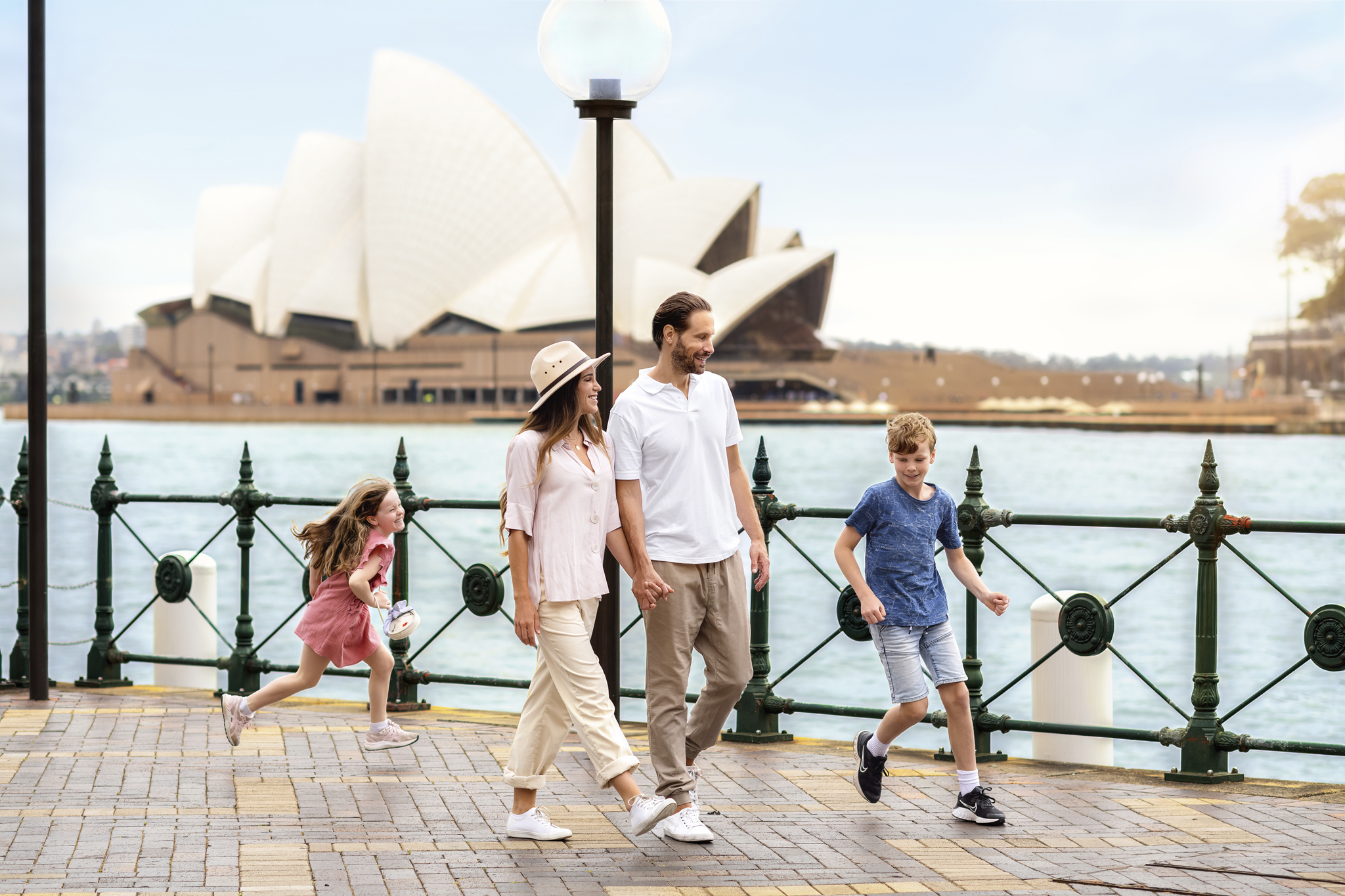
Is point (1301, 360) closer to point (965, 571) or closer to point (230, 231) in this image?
point (230, 231)

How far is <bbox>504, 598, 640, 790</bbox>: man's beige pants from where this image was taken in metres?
3.98

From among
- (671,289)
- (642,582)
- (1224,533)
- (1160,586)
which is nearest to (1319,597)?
(1160,586)

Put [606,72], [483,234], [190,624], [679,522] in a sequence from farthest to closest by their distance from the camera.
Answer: [483,234] < [190,624] < [606,72] < [679,522]

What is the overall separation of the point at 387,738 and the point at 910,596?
2055 mm

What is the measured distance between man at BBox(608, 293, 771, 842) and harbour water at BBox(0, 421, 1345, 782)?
955 centimetres

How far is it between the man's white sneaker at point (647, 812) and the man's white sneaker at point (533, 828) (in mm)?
253

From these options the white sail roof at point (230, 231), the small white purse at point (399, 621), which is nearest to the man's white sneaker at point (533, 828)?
the small white purse at point (399, 621)

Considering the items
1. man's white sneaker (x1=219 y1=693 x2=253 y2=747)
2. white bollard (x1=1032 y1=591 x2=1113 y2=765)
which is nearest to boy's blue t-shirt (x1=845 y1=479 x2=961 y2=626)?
white bollard (x1=1032 y1=591 x2=1113 y2=765)

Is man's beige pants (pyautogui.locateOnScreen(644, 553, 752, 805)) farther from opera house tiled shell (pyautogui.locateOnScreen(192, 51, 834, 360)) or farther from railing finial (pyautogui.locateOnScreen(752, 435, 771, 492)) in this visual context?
opera house tiled shell (pyautogui.locateOnScreen(192, 51, 834, 360))

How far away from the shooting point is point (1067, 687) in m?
5.48

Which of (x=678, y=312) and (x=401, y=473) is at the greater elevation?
(x=678, y=312)

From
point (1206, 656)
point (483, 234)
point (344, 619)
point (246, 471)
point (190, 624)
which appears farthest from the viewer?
point (483, 234)

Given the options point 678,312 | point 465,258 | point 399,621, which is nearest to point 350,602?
point 399,621

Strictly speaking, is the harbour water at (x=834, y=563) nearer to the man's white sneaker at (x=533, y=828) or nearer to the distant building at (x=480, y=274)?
the distant building at (x=480, y=274)
